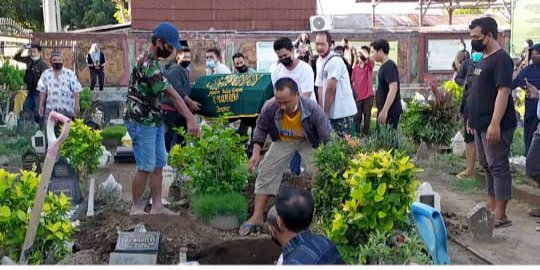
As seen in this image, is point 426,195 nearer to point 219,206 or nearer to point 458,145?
point 219,206

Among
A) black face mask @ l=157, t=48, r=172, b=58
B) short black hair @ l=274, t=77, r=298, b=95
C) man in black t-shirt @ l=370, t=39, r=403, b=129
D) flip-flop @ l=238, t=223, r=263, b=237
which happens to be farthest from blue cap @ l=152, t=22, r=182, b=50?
man in black t-shirt @ l=370, t=39, r=403, b=129

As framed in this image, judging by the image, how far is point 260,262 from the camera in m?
5.46

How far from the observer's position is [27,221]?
425cm

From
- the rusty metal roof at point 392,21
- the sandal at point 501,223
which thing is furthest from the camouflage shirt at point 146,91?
the rusty metal roof at point 392,21

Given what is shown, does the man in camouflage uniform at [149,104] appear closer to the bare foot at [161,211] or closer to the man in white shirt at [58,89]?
the bare foot at [161,211]

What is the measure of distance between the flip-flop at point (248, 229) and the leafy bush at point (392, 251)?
1782mm

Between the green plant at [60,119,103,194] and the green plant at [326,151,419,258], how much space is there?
3393mm

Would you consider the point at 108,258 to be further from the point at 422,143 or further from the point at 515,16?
the point at 515,16

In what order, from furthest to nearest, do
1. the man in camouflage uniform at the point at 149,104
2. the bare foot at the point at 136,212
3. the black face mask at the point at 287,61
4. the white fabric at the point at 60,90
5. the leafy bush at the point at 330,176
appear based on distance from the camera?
the white fabric at the point at 60,90 < the black face mask at the point at 287,61 < the bare foot at the point at 136,212 < the man in camouflage uniform at the point at 149,104 < the leafy bush at the point at 330,176

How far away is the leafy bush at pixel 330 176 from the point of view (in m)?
5.25

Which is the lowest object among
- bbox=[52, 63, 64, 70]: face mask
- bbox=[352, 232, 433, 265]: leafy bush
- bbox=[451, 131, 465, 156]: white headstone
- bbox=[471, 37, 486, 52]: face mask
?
bbox=[451, 131, 465, 156]: white headstone

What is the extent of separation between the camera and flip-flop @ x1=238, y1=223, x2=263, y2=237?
6001mm

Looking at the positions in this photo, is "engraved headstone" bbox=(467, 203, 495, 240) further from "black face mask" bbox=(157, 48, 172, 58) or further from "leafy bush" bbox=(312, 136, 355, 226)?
"black face mask" bbox=(157, 48, 172, 58)

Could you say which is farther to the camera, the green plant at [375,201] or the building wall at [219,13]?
the building wall at [219,13]
